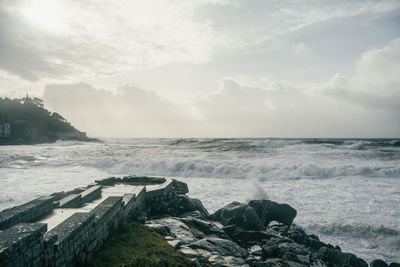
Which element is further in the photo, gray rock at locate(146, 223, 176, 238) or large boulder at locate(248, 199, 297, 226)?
large boulder at locate(248, 199, 297, 226)

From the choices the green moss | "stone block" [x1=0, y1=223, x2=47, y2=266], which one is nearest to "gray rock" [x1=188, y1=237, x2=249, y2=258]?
the green moss

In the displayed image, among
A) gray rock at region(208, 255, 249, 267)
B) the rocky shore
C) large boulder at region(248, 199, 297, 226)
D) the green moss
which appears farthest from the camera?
large boulder at region(248, 199, 297, 226)

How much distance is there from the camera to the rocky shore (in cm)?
750

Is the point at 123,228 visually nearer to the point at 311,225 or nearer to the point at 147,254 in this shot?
the point at 147,254

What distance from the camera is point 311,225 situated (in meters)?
12.7

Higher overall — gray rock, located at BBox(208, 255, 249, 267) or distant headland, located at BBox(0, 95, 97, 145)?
distant headland, located at BBox(0, 95, 97, 145)

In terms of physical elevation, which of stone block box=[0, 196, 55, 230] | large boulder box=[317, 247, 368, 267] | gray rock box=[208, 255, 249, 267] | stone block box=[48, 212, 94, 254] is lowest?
→ large boulder box=[317, 247, 368, 267]

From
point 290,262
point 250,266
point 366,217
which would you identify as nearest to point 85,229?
point 250,266

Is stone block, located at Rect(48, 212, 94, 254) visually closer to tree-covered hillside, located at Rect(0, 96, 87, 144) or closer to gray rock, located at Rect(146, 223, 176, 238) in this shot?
gray rock, located at Rect(146, 223, 176, 238)

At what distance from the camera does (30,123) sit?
102 m

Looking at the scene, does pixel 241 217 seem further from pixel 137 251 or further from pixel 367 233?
pixel 137 251

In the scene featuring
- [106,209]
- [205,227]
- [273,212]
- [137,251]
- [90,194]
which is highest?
[106,209]

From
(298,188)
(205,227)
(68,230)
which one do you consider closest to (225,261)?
(205,227)

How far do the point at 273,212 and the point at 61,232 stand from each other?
9.79 meters
